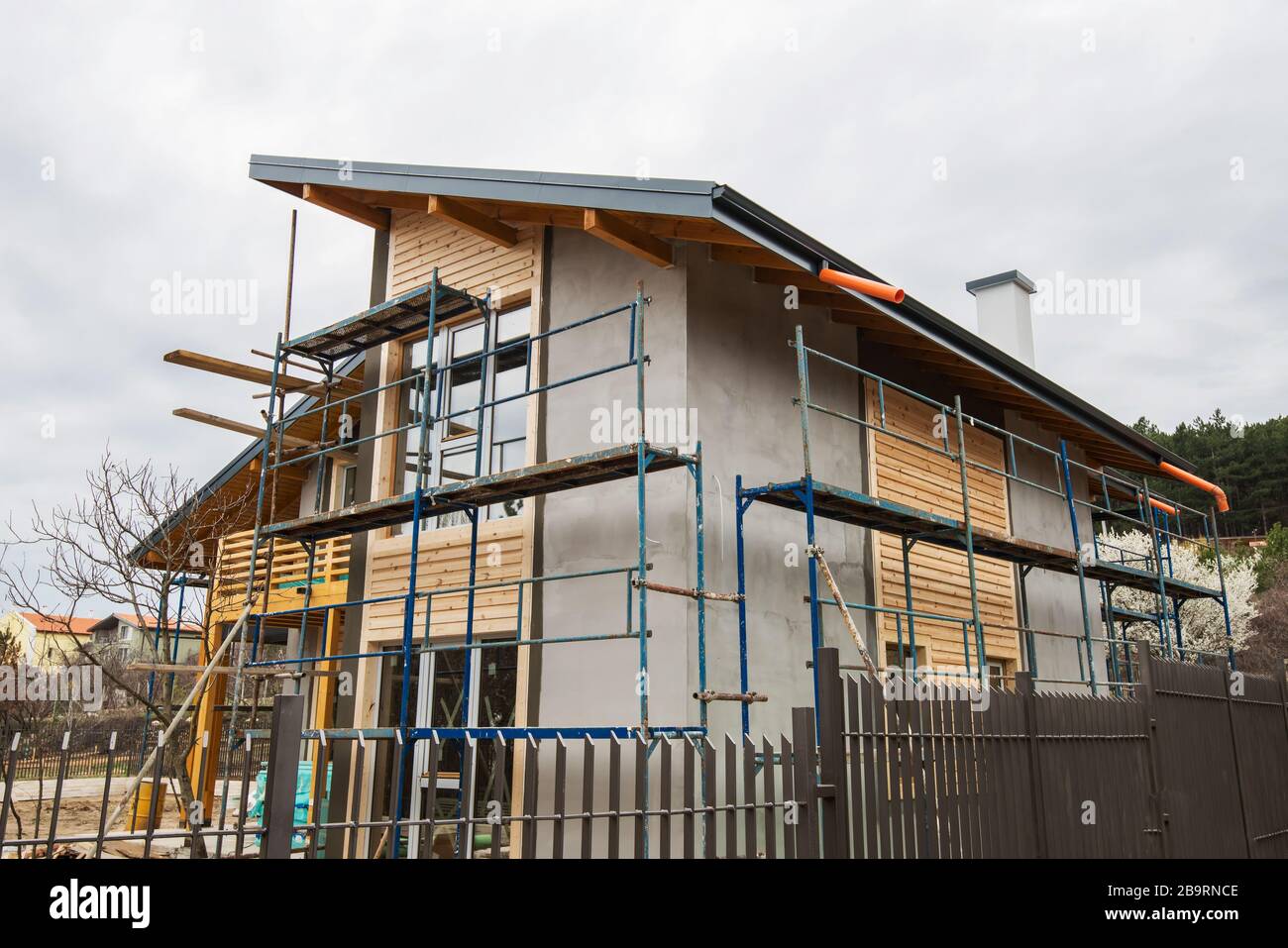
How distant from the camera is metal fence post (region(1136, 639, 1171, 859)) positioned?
7527 mm

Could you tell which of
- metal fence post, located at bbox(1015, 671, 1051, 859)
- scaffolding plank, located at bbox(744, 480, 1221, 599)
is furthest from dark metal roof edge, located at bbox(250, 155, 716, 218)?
metal fence post, located at bbox(1015, 671, 1051, 859)

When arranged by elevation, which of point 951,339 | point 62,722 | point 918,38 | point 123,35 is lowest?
point 62,722

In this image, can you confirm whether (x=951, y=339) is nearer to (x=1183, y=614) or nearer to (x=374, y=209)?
(x=374, y=209)

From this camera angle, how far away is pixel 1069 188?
47781 mm

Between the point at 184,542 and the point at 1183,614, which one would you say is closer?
the point at 184,542

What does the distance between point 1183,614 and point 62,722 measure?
3634 centimetres

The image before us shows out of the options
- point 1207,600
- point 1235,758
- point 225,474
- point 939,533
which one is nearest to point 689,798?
point 1235,758

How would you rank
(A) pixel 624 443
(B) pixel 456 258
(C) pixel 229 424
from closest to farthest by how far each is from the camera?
(A) pixel 624 443 < (B) pixel 456 258 < (C) pixel 229 424

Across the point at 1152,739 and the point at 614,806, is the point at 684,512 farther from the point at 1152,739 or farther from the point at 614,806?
the point at 614,806

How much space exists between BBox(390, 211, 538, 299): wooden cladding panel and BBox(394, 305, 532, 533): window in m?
0.43

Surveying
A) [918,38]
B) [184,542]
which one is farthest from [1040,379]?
[184,542]

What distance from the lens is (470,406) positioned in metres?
11.9

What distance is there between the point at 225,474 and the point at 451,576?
9.65 metres

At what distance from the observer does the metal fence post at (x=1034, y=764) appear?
6.46m
